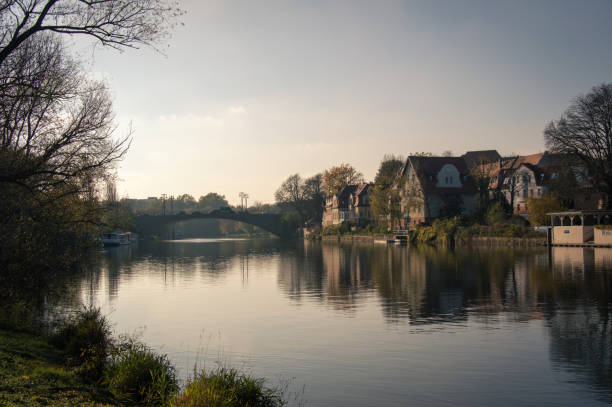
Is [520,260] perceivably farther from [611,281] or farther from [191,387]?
[191,387]

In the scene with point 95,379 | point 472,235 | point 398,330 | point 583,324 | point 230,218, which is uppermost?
point 230,218

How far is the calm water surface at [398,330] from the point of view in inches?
574

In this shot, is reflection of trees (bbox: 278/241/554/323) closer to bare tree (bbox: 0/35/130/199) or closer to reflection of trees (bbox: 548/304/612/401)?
reflection of trees (bbox: 548/304/612/401)

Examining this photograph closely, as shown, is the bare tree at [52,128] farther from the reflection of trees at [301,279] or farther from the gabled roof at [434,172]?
the gabled roof at [434,172]

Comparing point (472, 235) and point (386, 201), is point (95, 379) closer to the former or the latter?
point (472, 235)

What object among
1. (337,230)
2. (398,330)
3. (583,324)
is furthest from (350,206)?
(398,330)

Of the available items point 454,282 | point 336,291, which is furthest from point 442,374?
point 454,282

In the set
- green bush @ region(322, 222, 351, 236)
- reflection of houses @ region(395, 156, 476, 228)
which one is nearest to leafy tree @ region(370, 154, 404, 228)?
reflection of houses @ region(395, 156, 476, 228)

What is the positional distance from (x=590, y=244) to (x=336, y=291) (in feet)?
141

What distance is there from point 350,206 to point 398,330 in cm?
11158

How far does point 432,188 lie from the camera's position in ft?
321

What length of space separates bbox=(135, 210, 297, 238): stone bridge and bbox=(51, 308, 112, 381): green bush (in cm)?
11925

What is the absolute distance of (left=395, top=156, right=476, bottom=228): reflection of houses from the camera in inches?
3797

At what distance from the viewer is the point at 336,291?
34.2m
